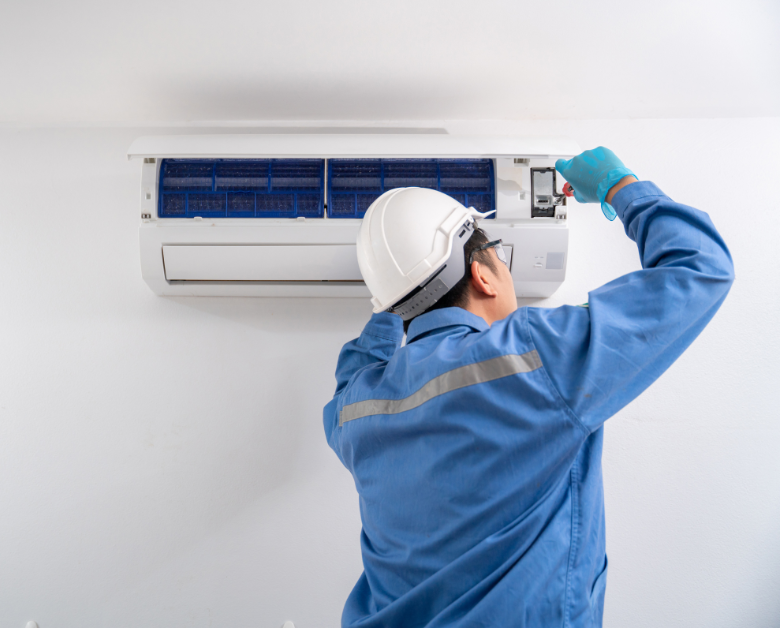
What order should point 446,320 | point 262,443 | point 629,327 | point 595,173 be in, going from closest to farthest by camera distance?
point 629,327, point 446,320, point 595,173, point 262,443

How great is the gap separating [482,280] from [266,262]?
0.64m

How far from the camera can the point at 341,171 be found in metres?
1.32

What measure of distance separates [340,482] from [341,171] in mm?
951

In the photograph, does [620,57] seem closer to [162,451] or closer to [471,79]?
[471,79]

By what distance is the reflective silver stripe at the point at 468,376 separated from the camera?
2.49 feet

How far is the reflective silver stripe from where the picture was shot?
0.76m

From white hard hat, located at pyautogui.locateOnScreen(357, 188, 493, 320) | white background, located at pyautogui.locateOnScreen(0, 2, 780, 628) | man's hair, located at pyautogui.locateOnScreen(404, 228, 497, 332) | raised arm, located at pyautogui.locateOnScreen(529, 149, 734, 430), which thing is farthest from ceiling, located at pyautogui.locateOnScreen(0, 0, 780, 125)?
raised arm, located at pyautogui.locateOnScreen(529, 149, 734, 430)

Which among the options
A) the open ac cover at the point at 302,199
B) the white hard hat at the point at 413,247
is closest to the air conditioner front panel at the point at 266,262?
the open ac cover at the point at 302,199

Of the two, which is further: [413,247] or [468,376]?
[413,247]

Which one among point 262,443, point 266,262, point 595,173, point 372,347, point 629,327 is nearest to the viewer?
point 629,327

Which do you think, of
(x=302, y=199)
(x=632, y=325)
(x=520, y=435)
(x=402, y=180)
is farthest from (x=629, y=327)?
(x=302, y=199)

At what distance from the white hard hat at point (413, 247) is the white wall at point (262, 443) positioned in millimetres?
469

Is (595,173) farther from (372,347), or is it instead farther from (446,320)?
(372,347)

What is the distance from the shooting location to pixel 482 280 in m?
0.99
